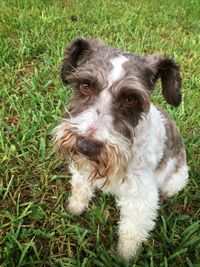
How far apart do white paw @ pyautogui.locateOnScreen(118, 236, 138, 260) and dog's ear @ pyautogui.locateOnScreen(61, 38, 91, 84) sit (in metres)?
1.48

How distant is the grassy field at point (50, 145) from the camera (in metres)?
3.74

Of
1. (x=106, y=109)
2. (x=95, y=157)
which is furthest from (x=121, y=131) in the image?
(x=95, y=157)

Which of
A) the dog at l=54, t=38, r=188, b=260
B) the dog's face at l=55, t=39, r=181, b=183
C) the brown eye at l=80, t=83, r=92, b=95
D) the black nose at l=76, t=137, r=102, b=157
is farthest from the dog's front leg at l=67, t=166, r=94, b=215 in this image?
the black nose at l=76, t=137, r=102, b=157

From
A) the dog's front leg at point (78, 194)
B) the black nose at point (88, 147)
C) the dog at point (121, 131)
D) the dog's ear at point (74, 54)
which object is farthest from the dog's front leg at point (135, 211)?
the dog's ear at point (74, 54)

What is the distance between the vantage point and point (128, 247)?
3.74m

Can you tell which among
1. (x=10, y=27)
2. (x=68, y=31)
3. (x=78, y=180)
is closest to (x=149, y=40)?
(x=68, y=31)

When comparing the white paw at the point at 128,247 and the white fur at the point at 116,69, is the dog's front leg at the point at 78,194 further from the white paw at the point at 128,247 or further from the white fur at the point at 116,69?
the white fur at the point at 116,69

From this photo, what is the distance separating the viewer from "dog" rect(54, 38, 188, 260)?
2871mm

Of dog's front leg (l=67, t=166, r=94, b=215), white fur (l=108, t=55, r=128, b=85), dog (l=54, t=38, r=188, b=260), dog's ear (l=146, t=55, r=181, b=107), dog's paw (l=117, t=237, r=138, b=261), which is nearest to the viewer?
dog (l=54, t=38, r=188, b=260)

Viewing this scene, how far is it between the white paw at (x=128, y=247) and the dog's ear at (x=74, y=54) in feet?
4.86

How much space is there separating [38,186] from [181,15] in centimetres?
557

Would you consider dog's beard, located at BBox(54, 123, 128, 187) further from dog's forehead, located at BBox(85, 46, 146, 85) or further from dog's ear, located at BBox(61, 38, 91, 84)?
dog's ear, located at BBox(61, 38, 91, 84)

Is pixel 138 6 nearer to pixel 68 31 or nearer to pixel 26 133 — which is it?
pixel 68 31

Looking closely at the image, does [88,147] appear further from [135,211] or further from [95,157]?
[135,211]
